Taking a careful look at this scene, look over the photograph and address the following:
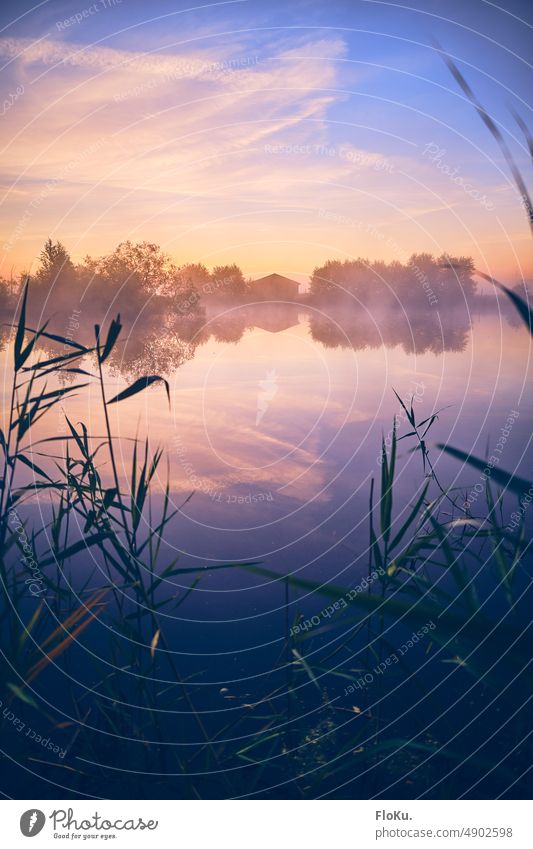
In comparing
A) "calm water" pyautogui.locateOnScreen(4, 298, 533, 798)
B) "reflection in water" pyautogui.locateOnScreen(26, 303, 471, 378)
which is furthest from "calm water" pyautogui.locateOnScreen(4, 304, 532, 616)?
"reflection in water" pyautogui.locateOnScreen(26, 303, 471, 378)

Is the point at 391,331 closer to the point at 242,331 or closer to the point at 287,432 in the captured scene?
the point at 242,331

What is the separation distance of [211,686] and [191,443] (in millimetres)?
4083

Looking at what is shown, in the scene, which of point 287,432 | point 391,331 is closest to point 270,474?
point 287,432

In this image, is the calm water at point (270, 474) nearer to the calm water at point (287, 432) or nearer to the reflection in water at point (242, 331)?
the calm water at point (287, 432)

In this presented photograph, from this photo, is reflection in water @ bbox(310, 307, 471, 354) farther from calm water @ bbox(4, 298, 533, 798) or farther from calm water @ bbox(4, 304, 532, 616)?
calm water @ bbox(4, 298, 533, 798)

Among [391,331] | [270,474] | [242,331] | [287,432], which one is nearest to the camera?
[270,474]

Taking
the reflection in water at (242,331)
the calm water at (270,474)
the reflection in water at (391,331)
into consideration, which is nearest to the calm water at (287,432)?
the calm water at (270,474)

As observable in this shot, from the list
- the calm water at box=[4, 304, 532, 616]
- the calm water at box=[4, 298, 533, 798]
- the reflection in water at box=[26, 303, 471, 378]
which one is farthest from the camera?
the reflection in water at box=[26, 303, 471, 378]

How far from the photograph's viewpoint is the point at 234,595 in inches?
164

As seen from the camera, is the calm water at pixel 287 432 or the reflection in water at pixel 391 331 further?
the reflection in water at pixel 391 331

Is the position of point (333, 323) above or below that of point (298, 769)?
above

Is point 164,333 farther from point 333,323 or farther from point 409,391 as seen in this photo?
point 409,391

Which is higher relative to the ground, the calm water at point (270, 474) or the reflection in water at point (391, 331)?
the reflection in water at point (391, 331)
